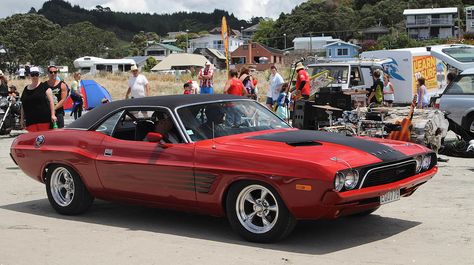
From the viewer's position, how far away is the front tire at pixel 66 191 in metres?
7.17

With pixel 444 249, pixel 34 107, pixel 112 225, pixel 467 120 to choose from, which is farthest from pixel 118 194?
pixel 467 120

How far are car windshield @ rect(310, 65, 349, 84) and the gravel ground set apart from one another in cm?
1153

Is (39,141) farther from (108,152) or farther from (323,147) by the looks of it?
(323,147)

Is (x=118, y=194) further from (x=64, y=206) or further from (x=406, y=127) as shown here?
(x=406, y=127)

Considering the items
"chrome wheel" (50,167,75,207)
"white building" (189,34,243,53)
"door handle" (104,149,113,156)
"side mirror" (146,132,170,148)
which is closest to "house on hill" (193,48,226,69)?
"white building" (189,34,243,53)

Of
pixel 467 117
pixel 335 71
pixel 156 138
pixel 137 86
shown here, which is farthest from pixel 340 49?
pixel 156 138

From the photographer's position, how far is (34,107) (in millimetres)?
10211

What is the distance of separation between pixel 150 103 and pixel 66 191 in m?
1.47

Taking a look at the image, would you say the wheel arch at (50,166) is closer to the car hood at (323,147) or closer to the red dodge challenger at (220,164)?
the red dodge challenger at (220,164)

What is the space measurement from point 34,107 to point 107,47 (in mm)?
118080

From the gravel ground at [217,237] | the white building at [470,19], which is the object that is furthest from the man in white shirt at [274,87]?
the white building at [470,19]

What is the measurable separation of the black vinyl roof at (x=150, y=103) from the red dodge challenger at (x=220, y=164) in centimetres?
2

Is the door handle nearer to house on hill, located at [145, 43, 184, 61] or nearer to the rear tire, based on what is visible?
the rear tire

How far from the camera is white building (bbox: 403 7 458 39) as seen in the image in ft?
440
